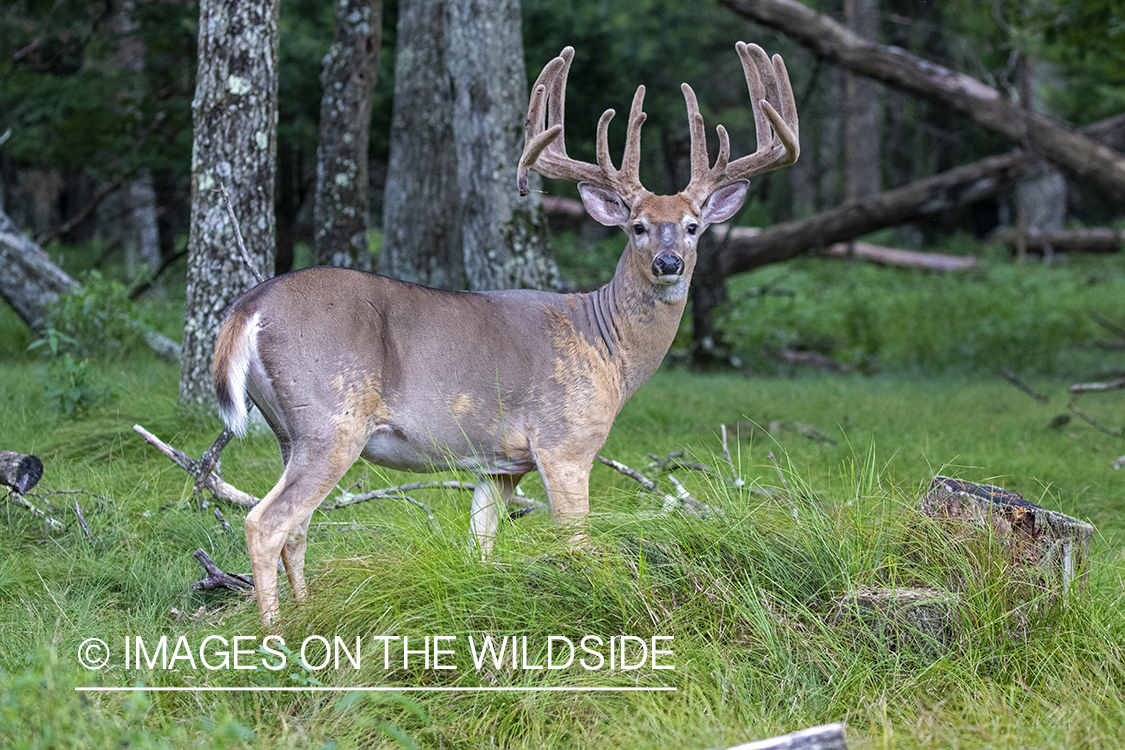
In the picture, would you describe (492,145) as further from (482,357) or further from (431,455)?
(431,455)

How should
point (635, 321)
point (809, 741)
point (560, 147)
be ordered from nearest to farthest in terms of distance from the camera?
point (809, 741)
point (635, 321)
point (560, 147)

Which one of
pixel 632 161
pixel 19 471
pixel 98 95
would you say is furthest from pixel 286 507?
pixel 98 95

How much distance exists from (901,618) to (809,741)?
0.98 meters

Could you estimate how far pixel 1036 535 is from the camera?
11.2 ft

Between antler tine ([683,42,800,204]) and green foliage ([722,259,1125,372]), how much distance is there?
5822 mm

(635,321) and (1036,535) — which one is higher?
(635,321)

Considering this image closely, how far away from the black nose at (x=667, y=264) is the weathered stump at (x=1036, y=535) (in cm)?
128

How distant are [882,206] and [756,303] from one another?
2.36 metres

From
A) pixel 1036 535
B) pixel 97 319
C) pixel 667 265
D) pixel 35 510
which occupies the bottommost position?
pixel 35 510

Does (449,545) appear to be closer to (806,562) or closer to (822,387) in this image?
(806,562)

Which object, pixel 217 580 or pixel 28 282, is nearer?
pixel 217 580

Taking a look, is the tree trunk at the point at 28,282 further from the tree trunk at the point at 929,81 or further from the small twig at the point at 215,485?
the tree trunk at the point at 929,81

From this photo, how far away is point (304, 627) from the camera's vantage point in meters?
3.21

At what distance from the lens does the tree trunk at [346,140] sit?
332 inches
